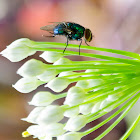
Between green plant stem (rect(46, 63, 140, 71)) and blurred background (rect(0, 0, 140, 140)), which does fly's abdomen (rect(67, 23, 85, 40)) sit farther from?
blurred background (rect(0, 0, 140, 140))

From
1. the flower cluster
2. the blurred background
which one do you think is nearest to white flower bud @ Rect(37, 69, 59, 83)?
the flower cluster

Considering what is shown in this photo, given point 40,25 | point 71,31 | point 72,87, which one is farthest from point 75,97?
point 40,25

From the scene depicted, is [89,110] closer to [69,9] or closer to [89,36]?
[89,36]

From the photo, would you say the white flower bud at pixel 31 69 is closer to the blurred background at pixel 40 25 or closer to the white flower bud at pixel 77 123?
the white flower bud at pixel 77 123

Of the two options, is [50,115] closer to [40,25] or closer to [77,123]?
[77,123]

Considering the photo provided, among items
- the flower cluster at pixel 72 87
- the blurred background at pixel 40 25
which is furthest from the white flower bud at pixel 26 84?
the blurred background at pixel 40 25

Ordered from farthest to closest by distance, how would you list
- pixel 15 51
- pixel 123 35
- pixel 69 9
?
pixel 69 9 < pixel 123 35 < pixel 15 51

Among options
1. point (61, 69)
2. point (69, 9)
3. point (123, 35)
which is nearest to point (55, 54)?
point (61, 69)
